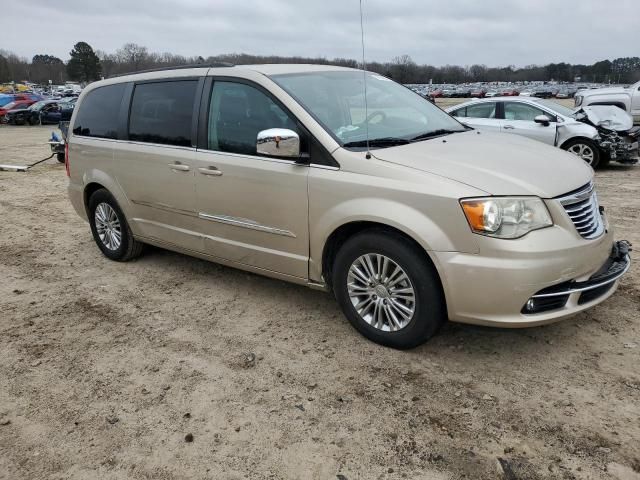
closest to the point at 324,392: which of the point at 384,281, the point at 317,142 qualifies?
the point at 384,281

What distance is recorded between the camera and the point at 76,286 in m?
5.15

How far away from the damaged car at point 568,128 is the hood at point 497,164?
6.84 m

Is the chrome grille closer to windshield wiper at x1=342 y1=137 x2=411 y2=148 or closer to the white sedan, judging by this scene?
windshield wiper at x1=342 y1=137 x2=411 y2=148

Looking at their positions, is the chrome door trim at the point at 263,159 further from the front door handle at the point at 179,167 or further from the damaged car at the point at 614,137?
the damaged car at the point at 614,137

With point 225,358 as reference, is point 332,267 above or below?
above

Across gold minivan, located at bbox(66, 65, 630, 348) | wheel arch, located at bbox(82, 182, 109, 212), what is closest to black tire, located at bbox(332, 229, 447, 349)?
gold minivan, located at bbox(66, 65, 630, 348)

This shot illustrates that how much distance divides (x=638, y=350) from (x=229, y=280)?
11.0ft

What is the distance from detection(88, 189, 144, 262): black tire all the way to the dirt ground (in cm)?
78

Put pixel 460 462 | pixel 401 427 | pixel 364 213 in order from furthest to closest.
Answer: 1. pixel 364 213
2. pixel 401 427
3. pixel 460 462

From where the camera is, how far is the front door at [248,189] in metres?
3.86

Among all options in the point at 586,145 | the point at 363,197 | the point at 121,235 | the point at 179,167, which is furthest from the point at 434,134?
the point at 586,145

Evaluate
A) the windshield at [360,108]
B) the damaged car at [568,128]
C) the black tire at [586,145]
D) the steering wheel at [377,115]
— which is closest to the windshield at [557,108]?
the damaged car at [568,128]

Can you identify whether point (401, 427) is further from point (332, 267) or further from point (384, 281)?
point (332, 267)

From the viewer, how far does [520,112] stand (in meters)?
10.6
